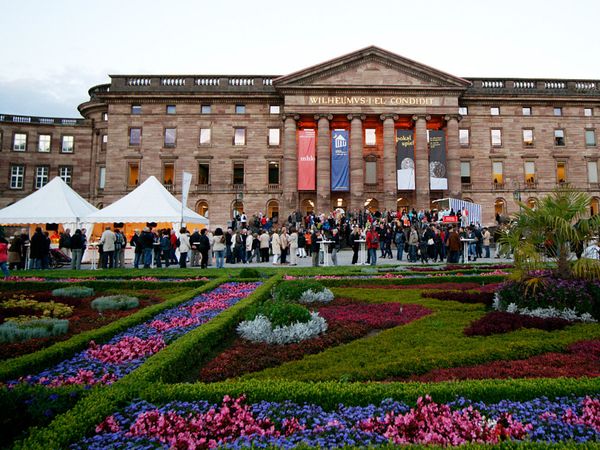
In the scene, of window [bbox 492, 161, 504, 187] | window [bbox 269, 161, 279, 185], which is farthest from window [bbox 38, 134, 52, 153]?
window [bbox 492, 161, 504, 187]

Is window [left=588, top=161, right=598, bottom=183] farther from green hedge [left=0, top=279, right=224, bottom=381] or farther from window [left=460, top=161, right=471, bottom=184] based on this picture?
green hedge [left=0, top=279, right=224, bottom=381]

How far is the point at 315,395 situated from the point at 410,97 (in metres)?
39.1

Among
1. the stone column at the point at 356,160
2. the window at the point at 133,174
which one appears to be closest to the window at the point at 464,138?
the stone column at the point at 356,160

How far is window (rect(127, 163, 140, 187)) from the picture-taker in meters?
40.5

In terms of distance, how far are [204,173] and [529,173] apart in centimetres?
3383

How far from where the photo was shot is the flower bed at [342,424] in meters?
3.10

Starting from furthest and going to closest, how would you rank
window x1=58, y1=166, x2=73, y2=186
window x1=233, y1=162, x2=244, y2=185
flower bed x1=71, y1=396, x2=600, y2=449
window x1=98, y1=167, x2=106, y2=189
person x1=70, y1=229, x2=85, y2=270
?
window x1=58, y1=166, x2=73, y2=186, window x1=98, y1=167, x2=106, y2=189, window x1=233, y1=162, x2=244, y2=185, person x1=70, y1=229, x2=85, y2=270, flower bed x1=71, y1=396, x2=600, y2=449

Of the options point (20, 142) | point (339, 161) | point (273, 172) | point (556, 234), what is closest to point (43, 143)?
point (20, 142)

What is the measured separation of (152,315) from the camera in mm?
7672

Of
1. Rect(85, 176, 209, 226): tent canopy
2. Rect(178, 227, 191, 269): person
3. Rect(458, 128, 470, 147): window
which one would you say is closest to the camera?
Rect(178, 227, 191, 269): person

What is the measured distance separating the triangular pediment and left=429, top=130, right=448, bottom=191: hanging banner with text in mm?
4960

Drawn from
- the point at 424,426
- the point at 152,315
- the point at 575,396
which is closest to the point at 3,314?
the point at 152,315

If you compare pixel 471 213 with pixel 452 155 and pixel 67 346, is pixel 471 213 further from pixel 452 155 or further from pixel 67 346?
pixel 67 346

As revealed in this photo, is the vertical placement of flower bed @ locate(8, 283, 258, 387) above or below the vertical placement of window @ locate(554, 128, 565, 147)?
below
